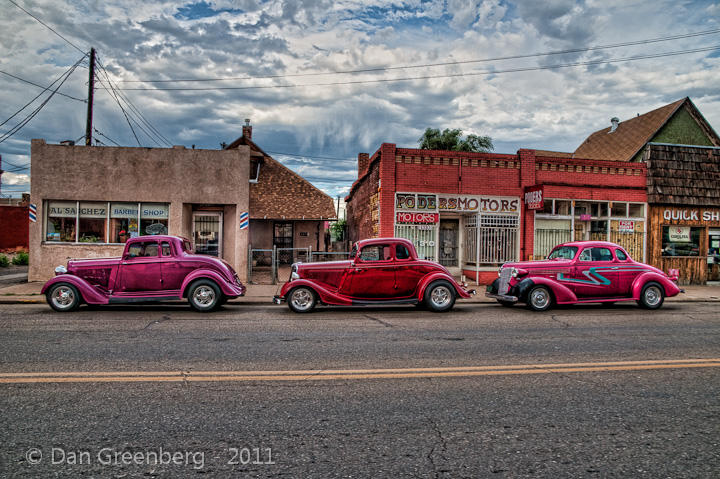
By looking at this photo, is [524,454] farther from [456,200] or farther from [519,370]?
[456,200]

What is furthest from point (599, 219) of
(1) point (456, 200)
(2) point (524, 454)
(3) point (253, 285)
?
(2) point (524, 454)

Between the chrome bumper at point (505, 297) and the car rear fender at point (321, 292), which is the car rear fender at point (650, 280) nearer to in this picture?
the chrome bumper at point (505, 297)

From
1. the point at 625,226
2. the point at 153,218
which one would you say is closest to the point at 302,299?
the point at 153,218

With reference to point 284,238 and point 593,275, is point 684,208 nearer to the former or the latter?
point 593,275

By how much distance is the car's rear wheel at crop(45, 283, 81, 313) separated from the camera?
33.5 ft

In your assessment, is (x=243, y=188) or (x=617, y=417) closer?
(x=617, y=417)

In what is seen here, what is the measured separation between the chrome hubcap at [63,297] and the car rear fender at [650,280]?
13.6m

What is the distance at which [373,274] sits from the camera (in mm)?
10773

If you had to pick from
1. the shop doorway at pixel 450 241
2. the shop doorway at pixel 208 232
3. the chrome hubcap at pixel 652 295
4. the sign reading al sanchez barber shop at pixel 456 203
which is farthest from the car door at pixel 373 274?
the shop doorway at pixel 208 232

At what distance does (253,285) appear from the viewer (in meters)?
15.9

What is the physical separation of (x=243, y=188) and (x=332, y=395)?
13.1 metres

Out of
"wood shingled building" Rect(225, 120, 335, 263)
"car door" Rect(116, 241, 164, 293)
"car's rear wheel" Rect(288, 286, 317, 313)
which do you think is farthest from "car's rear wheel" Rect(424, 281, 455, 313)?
"wood shingled building" Rect(225, 120, 335, 263)

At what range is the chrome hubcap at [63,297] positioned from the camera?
10.2m

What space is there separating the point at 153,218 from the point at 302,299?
8726 mm
